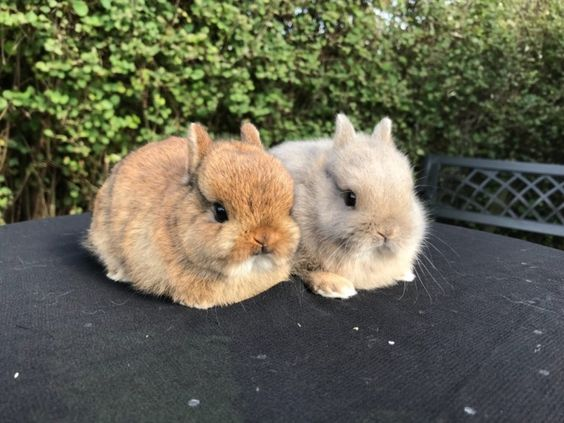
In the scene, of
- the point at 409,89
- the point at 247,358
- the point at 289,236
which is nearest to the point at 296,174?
the point at 289,236

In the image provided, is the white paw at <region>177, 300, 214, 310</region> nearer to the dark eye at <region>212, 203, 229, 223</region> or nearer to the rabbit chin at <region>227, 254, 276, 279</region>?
the rabbit chin at <region>227, 254, 276, 279</region>

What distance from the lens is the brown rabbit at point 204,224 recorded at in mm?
1261

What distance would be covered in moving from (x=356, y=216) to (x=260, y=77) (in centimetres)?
187

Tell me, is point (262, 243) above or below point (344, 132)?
below

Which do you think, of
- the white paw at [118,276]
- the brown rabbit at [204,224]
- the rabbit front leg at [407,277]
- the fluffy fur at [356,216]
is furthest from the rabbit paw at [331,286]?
the white paw at [118,276]

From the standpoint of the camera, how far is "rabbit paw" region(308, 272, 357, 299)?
59.9 inches

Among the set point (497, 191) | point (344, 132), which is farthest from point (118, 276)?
point (497, 191)

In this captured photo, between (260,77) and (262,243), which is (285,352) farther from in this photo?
(260,77)

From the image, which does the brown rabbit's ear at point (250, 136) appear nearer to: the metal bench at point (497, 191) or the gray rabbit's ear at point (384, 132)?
the gray rabbit's ear at point (384, 132)

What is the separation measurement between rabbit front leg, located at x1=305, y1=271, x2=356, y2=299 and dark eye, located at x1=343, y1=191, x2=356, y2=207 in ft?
0.82

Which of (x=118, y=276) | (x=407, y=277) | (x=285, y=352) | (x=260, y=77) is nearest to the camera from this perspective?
(x=285, y=352)

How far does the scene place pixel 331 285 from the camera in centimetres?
153

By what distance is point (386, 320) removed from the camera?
1386 millimetres

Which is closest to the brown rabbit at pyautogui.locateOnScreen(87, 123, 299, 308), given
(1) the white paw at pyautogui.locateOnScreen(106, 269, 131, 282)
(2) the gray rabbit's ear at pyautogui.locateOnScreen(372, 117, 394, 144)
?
(1) the white paw at pyautogui.locateOnScreen(106, 269, 131, 282)
